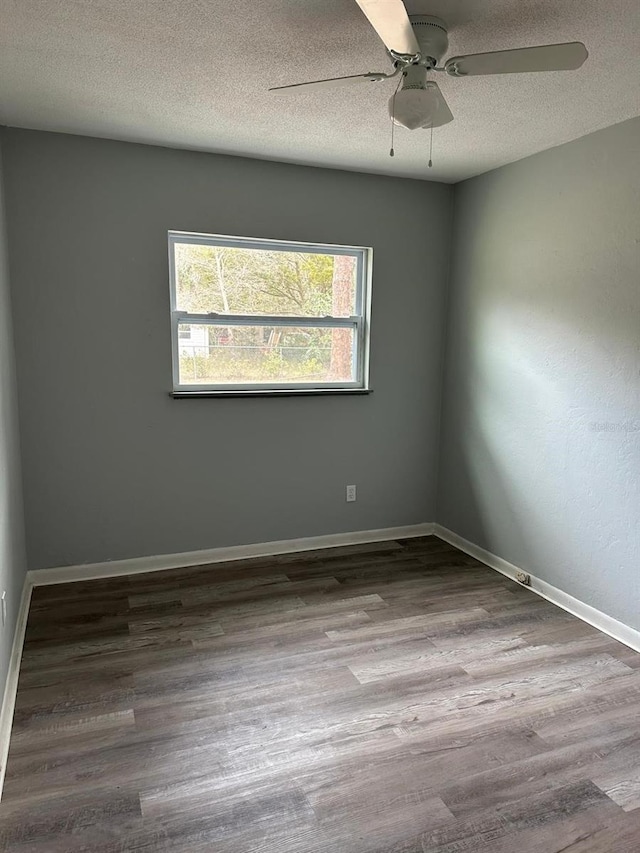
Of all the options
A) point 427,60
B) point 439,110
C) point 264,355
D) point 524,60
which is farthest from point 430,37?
point 264,355

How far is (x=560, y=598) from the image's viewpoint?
307 cm

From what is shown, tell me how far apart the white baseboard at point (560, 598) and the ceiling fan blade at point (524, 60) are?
94.2 inches

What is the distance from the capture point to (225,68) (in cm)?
208

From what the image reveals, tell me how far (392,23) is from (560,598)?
2.80 m

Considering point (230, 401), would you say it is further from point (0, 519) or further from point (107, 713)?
point (107, 713)

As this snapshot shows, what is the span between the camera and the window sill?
3322 mm

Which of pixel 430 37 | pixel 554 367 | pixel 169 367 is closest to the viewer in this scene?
pixel 430 37

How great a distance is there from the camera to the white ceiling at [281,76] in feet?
5.65

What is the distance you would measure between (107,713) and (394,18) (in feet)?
8.05

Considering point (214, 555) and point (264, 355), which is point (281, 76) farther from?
point (214, 555)

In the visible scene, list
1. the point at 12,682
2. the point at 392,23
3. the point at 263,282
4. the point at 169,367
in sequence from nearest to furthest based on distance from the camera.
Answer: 1. the point at 392,23
2. the point at 12,682
3. the point at 169,367
4. the point at 263,282

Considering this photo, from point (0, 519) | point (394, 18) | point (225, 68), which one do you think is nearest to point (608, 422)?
point (394, 18)

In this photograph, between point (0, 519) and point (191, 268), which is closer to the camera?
point (0, 519)

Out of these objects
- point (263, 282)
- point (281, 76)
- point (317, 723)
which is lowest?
point (317, 723)
